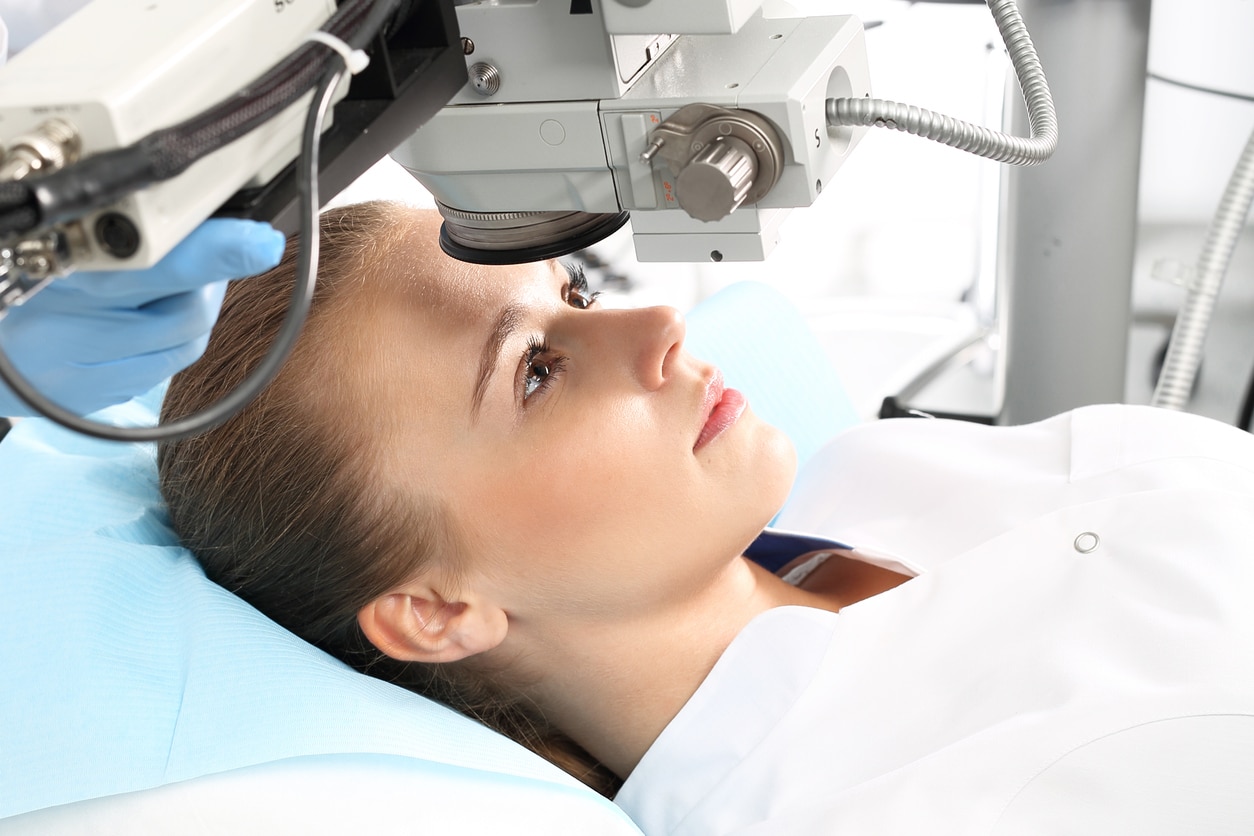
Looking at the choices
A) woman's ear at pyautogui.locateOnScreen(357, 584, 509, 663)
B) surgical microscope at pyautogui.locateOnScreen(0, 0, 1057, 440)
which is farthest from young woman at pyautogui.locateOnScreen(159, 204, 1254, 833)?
surgical microscope at pyautogui.locateOnScreen(0, 0, 1057, 440)

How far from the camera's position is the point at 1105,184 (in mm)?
1491

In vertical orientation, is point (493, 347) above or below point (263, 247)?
below

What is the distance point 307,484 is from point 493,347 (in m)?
0.21

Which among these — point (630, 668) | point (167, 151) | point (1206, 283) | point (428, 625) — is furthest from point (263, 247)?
point (1206, 283)

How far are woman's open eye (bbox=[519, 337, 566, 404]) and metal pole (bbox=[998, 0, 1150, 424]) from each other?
2.64 ft

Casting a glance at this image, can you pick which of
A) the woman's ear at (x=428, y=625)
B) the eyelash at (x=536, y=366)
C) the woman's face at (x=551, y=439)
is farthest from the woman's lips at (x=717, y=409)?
the woman's ear at (x=428, y=625)

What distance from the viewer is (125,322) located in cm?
73

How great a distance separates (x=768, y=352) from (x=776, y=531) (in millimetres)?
356

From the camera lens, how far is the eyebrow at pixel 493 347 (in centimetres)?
102

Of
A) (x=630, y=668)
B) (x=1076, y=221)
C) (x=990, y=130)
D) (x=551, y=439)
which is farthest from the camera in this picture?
(x=1076, y=221)

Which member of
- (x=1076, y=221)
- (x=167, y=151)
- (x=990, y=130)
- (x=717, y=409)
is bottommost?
(x=1076, y=221)

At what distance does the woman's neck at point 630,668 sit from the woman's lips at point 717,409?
0.58 feet

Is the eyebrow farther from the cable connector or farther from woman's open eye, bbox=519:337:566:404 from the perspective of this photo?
the cable connector

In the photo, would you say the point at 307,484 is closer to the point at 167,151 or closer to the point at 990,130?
the point at 167,151
